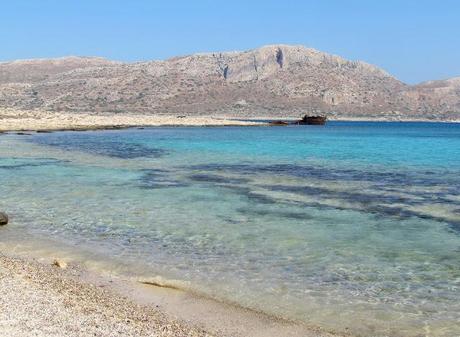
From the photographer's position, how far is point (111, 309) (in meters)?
9.00

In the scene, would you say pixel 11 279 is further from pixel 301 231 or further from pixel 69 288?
pixel 301 231

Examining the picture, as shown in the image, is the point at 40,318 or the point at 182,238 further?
the point at 182,238

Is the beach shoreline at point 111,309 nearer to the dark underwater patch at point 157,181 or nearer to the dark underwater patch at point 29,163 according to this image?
the dark underwater patch at point 157,181

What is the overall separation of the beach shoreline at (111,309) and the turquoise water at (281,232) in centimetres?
66

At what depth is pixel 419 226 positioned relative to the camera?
16703mm

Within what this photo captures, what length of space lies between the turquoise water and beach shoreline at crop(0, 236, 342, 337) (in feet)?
2.17

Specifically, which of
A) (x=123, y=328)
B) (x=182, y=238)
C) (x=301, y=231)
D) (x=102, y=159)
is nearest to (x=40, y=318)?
(x=123, y=328)

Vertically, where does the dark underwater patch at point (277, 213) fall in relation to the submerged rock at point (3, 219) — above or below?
below

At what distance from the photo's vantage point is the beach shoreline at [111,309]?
7.98 m

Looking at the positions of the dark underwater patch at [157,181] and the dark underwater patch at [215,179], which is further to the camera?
the dark underwater patch at [215,179]

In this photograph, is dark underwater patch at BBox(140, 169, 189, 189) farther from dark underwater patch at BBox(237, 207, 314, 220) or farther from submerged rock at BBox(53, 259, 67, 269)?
submerged rock at BBox(53, 259, 67, 269)

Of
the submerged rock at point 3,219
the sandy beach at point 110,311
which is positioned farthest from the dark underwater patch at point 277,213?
the sandy beach at point 110,311

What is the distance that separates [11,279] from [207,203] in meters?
10.9

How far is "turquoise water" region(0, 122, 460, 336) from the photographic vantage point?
1016 centimetres
